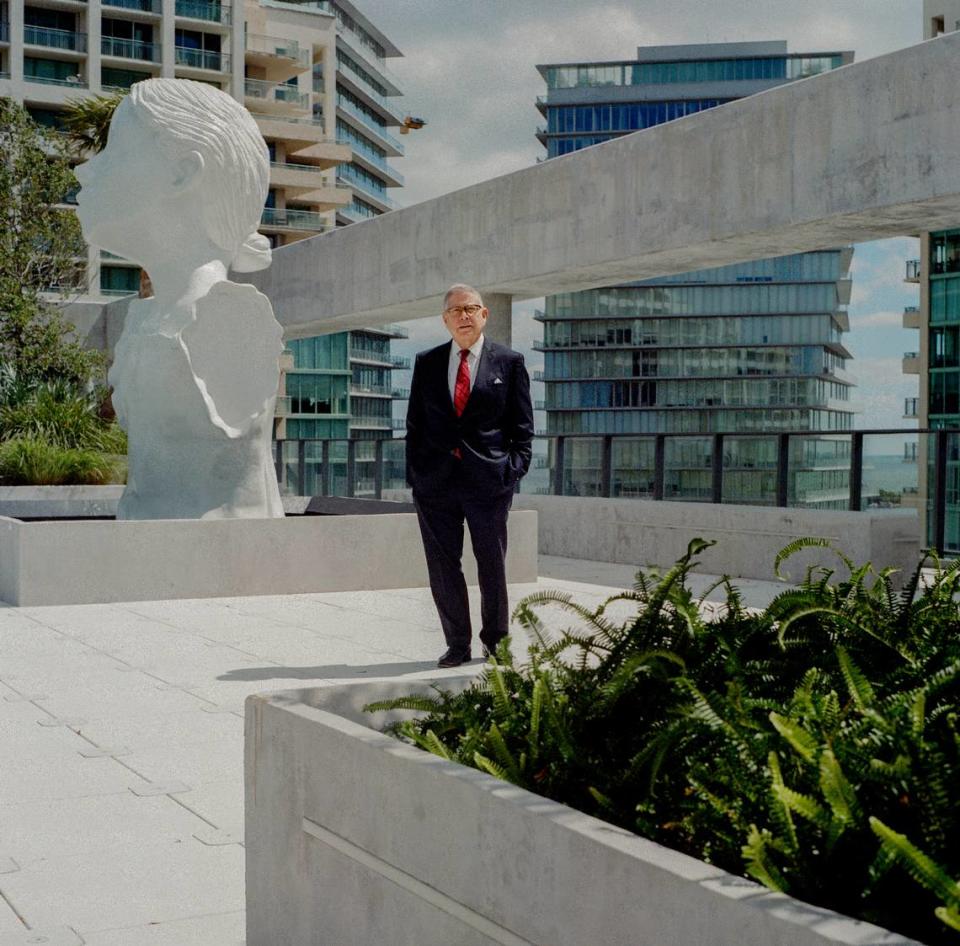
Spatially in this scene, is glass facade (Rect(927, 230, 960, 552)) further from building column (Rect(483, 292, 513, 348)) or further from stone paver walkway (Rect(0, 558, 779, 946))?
stone paver walkway (Rect(0, 558, 779, 946))

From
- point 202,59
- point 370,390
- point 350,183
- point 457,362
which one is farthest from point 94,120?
point 370,390

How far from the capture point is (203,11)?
79.1 meters

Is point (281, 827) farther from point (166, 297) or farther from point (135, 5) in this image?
point (135, 5)

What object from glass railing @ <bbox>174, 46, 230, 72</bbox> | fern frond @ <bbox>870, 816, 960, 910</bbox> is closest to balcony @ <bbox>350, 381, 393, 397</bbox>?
glass railing @ <bbox>174, 46, 230, 72</bbox>

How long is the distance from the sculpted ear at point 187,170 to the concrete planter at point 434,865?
808 centimetres

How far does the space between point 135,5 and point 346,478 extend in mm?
65548

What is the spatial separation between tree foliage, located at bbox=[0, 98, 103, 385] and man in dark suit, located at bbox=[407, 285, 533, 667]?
17430 mm

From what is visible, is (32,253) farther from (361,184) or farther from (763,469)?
(361,184)

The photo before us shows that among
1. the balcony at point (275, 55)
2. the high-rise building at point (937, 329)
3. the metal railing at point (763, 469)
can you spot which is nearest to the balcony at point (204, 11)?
the balcony at point (275, 55)

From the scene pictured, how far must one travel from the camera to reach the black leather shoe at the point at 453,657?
690 cm

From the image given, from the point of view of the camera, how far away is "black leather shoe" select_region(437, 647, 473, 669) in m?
6.90

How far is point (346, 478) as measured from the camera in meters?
19.1

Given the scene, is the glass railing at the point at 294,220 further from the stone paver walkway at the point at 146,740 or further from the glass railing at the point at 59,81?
the stone paver walkway at the point at 146,740

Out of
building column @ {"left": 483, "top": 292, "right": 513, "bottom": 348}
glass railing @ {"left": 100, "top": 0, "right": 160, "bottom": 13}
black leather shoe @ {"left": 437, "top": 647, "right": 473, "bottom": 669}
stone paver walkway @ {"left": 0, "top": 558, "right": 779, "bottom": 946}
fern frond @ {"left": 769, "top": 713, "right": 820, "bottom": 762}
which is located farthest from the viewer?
glass railing @ {"left": 100, "top": 0, "right": 160, "bottom": 13}
